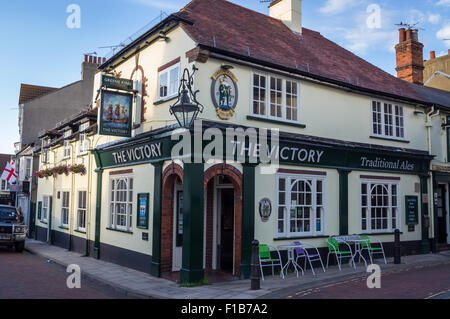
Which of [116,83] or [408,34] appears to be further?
[408,34]

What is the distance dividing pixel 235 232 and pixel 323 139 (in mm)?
4246

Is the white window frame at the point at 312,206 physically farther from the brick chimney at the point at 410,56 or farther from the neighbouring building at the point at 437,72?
the neighbouring building at the point at 437,72

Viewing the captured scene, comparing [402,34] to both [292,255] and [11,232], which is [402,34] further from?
[11,232]

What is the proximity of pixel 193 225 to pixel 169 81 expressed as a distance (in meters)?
4.11

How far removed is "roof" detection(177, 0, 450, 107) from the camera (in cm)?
1134

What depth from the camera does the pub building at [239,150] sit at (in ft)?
34.3

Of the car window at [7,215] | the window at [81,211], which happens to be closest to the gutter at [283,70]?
the window at [81,211]

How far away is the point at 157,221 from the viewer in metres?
11.1

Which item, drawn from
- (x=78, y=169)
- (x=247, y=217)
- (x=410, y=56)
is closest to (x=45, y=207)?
(x=78, y=169)

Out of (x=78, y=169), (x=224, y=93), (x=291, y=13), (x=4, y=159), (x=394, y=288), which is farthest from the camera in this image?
(x=4, y=159)

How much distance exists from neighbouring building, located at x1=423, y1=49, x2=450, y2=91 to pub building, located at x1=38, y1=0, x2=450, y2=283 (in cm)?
1415

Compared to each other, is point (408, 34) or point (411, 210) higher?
point (408, 34)
